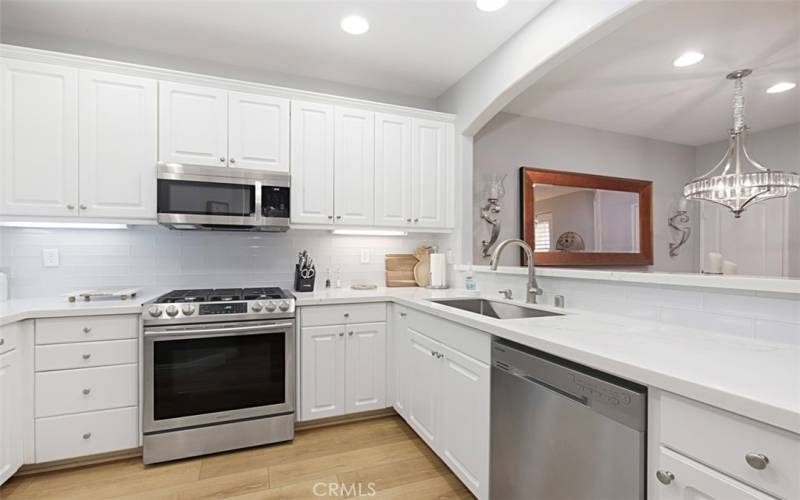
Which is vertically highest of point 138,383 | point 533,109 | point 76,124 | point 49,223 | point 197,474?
point 533,109

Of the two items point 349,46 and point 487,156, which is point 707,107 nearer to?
point 487,156

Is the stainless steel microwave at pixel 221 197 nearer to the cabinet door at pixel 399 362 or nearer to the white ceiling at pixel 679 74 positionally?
the cabinet door at pixel 399 362

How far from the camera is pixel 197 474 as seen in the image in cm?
204

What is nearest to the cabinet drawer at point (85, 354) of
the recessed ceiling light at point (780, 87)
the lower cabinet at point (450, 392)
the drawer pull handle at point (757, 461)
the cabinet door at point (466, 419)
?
the lower cabinet at point (450, 392)

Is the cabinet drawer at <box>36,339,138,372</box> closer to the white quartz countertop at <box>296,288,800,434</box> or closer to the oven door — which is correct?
the oven door

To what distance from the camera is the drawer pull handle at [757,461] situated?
0.75 m

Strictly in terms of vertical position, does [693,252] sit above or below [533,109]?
below

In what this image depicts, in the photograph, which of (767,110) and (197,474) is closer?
(197,474)

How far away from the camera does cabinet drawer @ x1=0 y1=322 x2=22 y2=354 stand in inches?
71.0

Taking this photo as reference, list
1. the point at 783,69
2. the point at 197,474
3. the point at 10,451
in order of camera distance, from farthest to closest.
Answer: the point at 783,69 < the point at 197,474 < the point at 10,451

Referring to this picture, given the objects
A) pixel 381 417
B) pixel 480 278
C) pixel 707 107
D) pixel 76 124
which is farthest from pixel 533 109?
pixel 76 124

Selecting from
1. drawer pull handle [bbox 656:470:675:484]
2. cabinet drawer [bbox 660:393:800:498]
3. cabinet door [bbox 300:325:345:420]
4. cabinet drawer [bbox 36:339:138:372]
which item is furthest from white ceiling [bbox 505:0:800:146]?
cabinet drawer [bbox 36:339:138:372]

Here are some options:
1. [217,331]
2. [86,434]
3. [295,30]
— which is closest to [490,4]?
[295,30]

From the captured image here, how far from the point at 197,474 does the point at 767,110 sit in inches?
225
